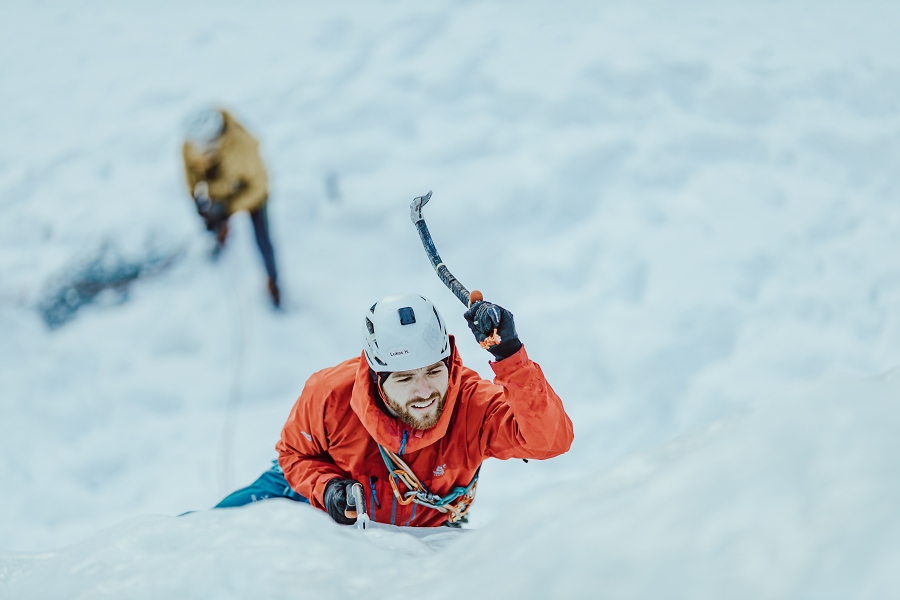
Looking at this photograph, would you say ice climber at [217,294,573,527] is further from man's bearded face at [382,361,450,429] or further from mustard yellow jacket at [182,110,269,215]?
mustard yellow jacket at [182,110,269,215]

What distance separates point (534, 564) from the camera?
113cm

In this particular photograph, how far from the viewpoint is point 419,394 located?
102 inches

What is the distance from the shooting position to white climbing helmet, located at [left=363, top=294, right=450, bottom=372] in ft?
8.48

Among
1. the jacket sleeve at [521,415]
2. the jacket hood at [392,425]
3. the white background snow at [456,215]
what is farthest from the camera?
the white background snow at [456,215]

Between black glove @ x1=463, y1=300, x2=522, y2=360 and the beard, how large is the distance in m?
0.35

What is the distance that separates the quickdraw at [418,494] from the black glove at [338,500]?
17 cm

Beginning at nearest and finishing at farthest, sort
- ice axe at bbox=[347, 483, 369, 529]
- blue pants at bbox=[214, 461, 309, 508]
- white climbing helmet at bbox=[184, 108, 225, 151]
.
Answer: ice axe at bbox=[347, 483, 369, 529] < blue pants at bbox=[214, 461, 309, 508] < white climbing helmet at bbox=[184, 108, 225, 151]

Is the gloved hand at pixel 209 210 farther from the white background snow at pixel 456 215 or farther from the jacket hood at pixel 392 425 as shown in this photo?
the jacket hood at pixel 392 425

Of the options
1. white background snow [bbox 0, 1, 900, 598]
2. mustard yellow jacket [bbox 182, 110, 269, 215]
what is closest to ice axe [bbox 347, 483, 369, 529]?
white background snow [bbox 0, 1, 900, 598]

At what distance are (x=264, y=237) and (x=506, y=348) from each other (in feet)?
12.6

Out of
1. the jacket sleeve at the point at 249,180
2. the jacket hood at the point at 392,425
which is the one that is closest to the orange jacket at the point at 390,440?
the jacket hood at the point at 392,425

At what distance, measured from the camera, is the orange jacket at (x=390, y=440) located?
8.69 ft

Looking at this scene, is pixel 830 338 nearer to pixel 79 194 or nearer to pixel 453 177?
pixel 453 177

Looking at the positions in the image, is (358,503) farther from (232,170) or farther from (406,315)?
(232,170)
